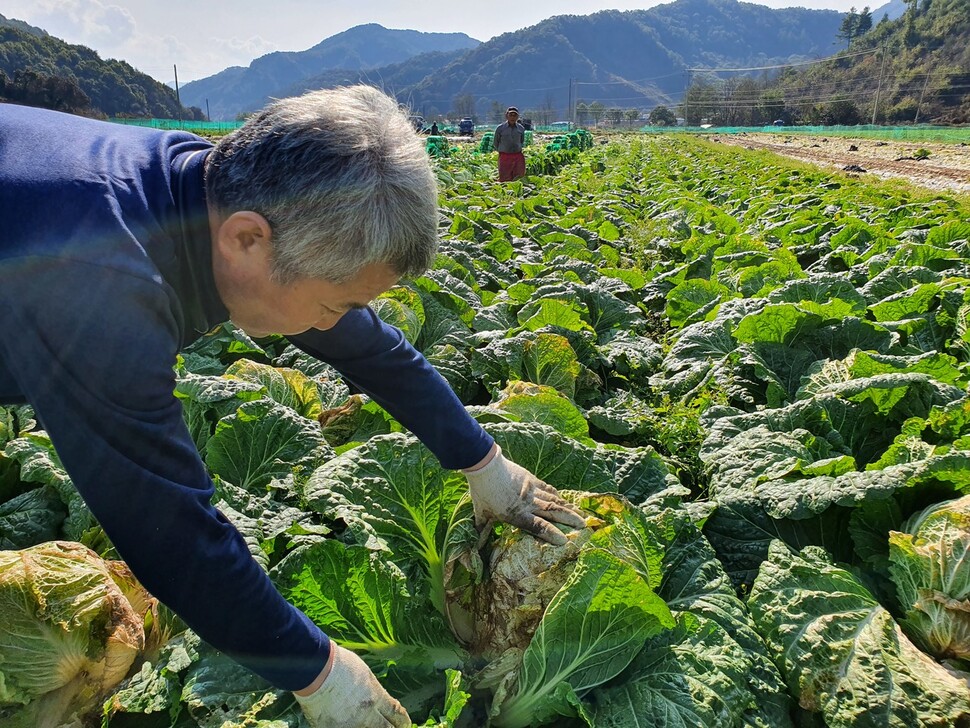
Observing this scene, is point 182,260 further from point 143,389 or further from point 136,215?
point 143,389

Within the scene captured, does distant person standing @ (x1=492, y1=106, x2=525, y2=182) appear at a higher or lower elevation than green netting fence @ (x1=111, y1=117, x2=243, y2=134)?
lower

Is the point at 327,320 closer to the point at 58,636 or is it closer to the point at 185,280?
the point at 185,280

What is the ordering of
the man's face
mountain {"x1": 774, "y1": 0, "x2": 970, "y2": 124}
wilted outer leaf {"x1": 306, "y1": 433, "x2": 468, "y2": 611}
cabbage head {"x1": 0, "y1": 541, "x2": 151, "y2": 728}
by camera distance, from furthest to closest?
mountain {"x1": 774, "y1": 0, "x2": 970, "y2": 124} < wilted outer leaf {"x1": 306, "y1": 433, "x2": 468, "y2": 611} < cabbage head {"x1": 0, "y1": 541, "x2": 151, "y2": 728} < the man's face

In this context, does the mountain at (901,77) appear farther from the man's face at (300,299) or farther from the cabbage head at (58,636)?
the cabbage head at (58,636)

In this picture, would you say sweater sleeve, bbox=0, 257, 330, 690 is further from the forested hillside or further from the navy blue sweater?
the forested hillside

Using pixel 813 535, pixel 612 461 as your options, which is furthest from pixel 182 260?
pixel 813 535

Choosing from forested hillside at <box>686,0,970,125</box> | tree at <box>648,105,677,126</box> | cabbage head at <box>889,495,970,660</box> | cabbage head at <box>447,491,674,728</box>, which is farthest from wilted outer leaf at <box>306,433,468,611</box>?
tree at <box>648,105,677,126</box>

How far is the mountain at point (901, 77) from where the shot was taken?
65875mm

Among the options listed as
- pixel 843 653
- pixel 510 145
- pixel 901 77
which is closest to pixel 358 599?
pixel 843 653

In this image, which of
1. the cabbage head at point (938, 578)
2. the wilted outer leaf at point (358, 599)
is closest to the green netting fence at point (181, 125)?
the wilted outer leaf at point (358, 599)

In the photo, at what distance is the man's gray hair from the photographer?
1.41 metres

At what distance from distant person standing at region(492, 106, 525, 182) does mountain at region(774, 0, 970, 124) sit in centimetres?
6016

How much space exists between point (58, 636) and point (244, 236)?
1.50 m

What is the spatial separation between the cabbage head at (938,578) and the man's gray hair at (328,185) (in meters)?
1.90
